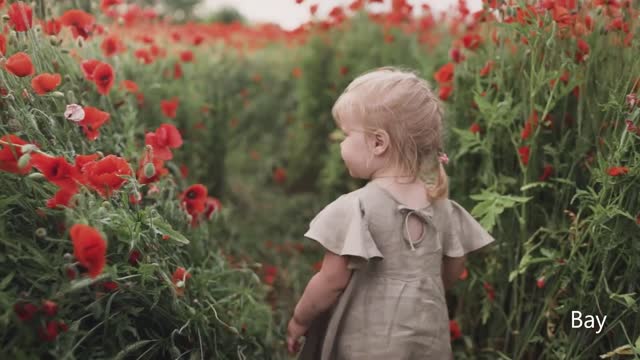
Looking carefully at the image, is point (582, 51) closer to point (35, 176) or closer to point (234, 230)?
point (35, 176)

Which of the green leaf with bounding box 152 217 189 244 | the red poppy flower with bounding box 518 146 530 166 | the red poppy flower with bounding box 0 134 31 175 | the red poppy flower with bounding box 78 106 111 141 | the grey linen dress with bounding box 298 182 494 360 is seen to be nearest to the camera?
the red poppy flower with bounding box 0 134 31 175

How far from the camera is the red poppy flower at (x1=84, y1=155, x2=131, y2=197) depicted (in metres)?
1.76

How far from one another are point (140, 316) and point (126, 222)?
0.99 feet

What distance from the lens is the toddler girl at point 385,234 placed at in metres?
1.97

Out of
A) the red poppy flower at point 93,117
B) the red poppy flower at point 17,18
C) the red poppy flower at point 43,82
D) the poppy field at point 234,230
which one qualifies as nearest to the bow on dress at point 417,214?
the poppy field at point 234,230

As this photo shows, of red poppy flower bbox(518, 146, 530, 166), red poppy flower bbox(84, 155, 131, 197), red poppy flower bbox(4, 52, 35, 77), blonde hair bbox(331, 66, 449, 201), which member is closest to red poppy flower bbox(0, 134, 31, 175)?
red poppy flower bbox(84, 155, 131, 197)

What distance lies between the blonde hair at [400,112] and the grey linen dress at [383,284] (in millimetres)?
145

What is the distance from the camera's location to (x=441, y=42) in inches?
181

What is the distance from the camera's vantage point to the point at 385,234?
6.62 feet

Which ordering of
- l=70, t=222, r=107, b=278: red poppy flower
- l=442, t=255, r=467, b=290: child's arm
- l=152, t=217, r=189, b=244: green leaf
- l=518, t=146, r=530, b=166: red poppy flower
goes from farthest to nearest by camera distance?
l=518, t=146, r=530, b=166: red poppy flower
l=442, t=255, r=467, b=290: child's arm
l=152, t=217, r=189, b=244: green leaf
l=70, t=222, r=107, b=278: red poppy flower

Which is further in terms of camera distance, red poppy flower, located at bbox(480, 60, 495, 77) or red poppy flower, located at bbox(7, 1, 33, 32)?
red poppy flower, located at bbox(480, 60, 495, 77)

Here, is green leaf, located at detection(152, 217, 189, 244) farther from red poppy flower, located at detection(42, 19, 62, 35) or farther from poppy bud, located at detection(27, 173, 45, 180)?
red poppy flower, located at detection(42, 19, 62, 35)

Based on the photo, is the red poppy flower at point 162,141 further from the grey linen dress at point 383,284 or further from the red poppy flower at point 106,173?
the grey linen dress at point 383,284

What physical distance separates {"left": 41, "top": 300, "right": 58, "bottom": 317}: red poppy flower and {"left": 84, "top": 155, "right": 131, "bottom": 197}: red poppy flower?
0.34 m
